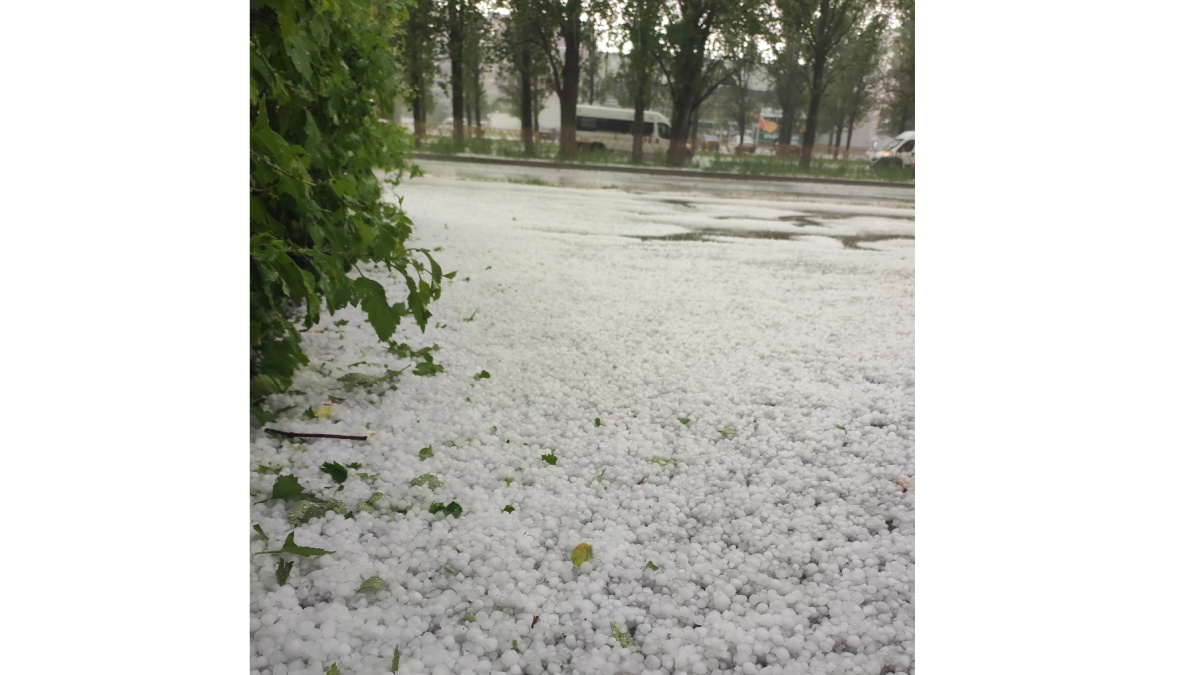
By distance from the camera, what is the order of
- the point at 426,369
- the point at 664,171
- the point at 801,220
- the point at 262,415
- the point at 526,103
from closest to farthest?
the point at 262,415
the point at 426,369
the point at 801,220
the point at 526,103
the point at 664,171

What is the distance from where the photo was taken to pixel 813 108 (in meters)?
6.29

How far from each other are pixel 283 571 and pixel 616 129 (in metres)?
11.2

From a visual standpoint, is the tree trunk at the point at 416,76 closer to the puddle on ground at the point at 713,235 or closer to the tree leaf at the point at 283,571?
the puddle on ground at the point at 713,235

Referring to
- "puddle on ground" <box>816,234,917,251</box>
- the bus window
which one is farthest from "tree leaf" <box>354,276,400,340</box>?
the bus window

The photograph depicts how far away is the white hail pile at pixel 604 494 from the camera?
103cm

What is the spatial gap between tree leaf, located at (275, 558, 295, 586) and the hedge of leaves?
0.43 meters

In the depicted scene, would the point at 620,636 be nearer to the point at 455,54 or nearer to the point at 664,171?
the point at 455,54

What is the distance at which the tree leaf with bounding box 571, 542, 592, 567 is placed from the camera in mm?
1206

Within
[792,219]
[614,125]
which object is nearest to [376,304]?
[792,219]
